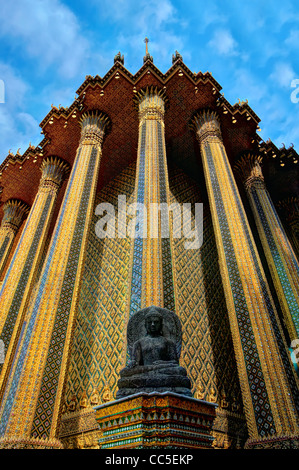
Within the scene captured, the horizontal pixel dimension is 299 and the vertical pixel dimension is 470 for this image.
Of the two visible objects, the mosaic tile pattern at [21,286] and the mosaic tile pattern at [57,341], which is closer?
the mosaic tile pattern at [57,341]

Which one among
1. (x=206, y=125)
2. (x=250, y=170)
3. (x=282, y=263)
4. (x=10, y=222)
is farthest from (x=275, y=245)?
(x=10, y=222)

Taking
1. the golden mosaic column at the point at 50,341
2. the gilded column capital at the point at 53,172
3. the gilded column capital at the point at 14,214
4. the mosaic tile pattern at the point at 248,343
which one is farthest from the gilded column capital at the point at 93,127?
the gilded column capital at the point at 14,214

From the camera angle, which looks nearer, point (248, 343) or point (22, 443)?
point (22, 443)

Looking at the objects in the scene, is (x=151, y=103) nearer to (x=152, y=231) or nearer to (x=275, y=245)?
(x=152, y=231)

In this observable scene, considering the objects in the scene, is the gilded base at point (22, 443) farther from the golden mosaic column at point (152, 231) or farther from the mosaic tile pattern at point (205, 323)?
the mosaic tile pattern at point (205, 323)

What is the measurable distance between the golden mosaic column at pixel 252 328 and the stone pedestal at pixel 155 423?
8.68 feet

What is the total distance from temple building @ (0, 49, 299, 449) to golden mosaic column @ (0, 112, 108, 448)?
21mm

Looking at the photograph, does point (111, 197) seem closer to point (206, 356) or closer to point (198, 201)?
point (198, 201)

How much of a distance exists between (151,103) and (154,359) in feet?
25.4

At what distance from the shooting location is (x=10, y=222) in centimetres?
1252

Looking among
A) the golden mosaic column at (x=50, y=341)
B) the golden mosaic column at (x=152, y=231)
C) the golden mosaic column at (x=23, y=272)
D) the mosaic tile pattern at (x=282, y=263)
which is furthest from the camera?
the mosaic tile pattern at (x=282, y=263)

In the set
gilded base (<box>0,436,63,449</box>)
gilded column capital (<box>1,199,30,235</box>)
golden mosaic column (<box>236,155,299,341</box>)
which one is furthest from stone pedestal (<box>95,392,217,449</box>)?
gilded column capital (<box>1,199,30,235</box>)

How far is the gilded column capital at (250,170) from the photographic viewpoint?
10461 millimetres

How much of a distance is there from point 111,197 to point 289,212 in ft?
24.6
